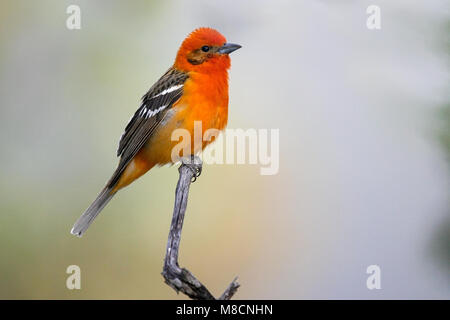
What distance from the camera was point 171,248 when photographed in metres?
5.16

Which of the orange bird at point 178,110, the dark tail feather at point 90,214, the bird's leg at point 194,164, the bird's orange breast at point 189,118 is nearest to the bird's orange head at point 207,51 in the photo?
the orange bird at point 178,110

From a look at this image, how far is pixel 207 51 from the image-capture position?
6648 millimetres

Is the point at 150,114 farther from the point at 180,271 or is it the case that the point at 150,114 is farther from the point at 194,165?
the point at 180,271

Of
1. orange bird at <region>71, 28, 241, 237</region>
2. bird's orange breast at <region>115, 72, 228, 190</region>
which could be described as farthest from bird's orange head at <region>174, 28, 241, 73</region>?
bird's orange breast at <region>115, 72, 228, 190</region>

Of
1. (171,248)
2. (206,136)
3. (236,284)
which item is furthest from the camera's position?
(206,136)

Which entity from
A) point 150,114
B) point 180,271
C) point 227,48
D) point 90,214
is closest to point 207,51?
point 227,48

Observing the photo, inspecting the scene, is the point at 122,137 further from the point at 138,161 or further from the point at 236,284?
the point at 236,284

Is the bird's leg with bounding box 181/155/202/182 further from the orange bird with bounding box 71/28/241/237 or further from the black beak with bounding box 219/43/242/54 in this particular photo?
the black beak with bounding box 219/43/242/54

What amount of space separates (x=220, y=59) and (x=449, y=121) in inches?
98.8

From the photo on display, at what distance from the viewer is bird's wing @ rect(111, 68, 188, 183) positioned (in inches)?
257

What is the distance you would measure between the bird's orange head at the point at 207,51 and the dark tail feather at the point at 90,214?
1.67 m

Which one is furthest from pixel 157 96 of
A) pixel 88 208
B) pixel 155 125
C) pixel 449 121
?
pixel 449 121

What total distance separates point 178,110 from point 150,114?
0.40 metres

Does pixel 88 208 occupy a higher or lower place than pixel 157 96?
lower
